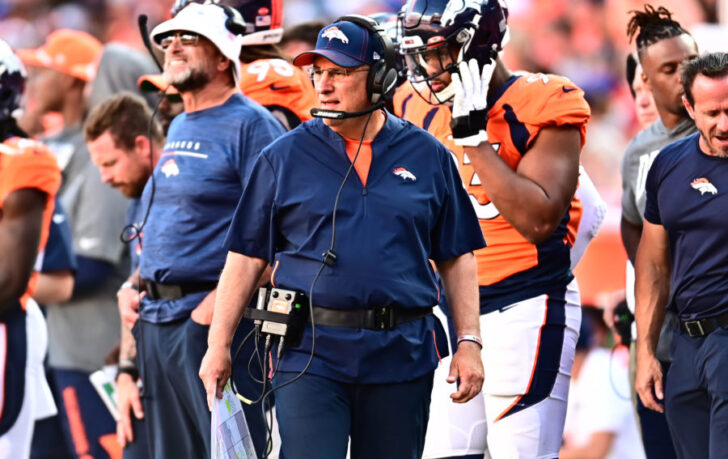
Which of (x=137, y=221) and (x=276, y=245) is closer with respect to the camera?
(x=276, y=245)

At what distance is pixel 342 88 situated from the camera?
179 inches

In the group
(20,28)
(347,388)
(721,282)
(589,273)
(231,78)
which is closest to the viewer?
(347,388)

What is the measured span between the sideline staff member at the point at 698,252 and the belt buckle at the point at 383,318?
1326 millimetres

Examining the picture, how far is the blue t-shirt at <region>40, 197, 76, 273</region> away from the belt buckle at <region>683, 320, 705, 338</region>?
3380 millimetres

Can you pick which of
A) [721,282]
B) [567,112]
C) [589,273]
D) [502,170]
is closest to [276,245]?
[502,170]

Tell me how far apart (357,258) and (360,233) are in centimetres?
8

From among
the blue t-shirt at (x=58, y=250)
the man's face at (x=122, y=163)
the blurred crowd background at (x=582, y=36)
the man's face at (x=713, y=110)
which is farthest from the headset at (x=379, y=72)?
the blurred crowd background at (x=582, y=36)

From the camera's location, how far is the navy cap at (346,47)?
4504mm

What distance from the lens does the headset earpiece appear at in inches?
180

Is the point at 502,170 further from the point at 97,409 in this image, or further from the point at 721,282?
the point at 97,409

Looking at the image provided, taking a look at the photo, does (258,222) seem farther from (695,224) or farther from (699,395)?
(699,395)

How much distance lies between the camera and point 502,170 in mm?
5051

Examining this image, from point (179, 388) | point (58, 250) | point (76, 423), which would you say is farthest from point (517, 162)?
point (76, 423)

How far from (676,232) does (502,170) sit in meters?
0.74
